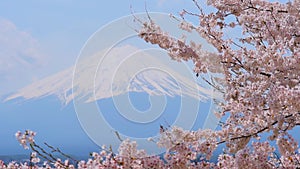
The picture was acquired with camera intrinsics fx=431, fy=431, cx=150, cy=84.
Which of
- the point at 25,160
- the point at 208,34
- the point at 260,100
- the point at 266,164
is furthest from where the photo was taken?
the point at 208,34

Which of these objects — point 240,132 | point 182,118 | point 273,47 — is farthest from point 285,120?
point 182,118

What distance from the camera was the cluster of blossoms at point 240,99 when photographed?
3.33 metres

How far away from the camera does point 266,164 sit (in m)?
3.60

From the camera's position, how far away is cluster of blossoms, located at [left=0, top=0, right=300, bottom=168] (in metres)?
3.33

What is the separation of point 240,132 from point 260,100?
515 millimetres

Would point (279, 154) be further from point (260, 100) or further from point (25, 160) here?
point (25, 160)

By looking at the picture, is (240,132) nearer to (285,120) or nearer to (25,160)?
(285,120)

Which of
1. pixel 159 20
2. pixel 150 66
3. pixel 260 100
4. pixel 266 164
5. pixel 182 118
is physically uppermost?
pixel 159 20

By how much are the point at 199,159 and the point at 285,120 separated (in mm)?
806

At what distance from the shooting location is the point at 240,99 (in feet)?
11.7

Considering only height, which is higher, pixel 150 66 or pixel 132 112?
pixel 150 66

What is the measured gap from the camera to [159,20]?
4.53 meters

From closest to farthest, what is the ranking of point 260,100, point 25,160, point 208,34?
point 260,100, point 25,160, point 208,34

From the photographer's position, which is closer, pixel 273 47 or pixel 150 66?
pixel 273 47
